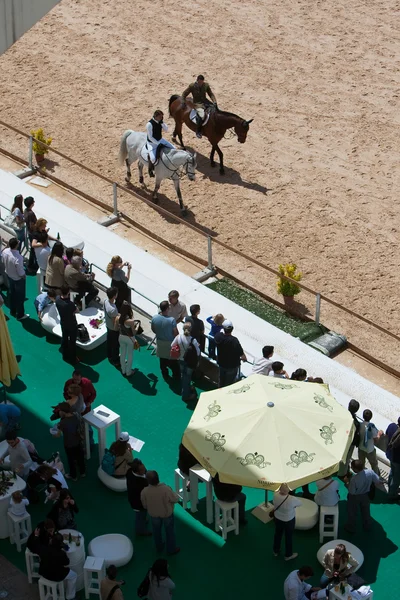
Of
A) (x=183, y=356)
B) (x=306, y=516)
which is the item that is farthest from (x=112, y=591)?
(x=183, y=356)

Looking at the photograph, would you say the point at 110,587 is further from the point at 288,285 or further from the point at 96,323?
the point at 288,285

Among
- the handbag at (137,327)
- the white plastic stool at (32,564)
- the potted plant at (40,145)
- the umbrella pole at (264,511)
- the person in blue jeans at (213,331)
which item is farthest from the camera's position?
the potted plant at (40,145)

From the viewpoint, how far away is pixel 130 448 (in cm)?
1479

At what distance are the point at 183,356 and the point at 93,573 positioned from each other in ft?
12.9

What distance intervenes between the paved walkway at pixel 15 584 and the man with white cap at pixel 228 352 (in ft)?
13.7

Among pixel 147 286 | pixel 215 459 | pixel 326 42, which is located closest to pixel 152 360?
pixel 147 286

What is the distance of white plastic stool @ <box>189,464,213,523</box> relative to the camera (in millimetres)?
14359

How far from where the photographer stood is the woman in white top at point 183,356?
52.9ft

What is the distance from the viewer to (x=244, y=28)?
103ft

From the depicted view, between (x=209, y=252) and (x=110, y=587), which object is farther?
(x=209, y=252)

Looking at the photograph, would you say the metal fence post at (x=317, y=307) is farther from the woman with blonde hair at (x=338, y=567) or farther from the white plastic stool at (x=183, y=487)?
the woman with blonde hair at (x=338, y=567)

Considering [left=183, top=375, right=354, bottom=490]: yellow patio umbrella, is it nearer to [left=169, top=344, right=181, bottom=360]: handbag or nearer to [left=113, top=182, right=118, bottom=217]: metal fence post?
[left=169, top=344, right=181, bottom=360]: handbag

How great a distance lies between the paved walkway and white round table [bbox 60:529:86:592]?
54 cm

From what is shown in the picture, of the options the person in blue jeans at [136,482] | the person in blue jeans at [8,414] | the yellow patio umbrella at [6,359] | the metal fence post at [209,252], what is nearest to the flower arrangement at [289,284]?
the metal fence post at [209,252]
